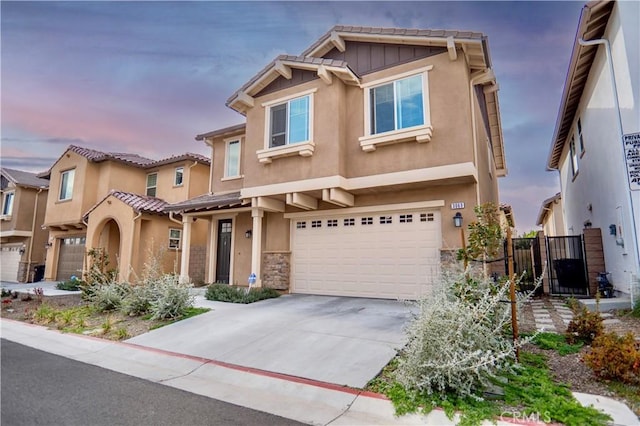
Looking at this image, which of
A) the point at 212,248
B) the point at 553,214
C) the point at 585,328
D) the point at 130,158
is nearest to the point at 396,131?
the point at 585,328

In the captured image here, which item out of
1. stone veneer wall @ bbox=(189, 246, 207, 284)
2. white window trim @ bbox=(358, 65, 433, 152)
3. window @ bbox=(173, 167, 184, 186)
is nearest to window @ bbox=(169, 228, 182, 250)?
stone veneer wall @ bbox=(189, 246, 207, 284)

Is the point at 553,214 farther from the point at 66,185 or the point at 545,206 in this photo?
the point at 66,185

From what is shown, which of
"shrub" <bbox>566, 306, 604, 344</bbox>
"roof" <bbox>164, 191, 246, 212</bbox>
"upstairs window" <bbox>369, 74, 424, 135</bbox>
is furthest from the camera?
"roof" <bbox>164, 191, 246, 212</bbox>

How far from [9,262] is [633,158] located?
32021 mm

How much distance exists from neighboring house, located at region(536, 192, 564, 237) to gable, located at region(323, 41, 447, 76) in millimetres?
17747

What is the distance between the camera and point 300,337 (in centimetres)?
653

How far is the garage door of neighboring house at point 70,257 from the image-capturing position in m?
19.0

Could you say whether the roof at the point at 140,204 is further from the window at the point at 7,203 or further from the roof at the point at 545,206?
the roof at the point at 545,206

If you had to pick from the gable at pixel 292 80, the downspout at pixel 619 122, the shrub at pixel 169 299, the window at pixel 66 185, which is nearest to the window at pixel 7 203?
the window at pixel 66 185

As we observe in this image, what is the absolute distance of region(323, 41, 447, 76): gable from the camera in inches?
387

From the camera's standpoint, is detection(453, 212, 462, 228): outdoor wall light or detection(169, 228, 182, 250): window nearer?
detection(453, 212, 462, 228): outdoor wall light

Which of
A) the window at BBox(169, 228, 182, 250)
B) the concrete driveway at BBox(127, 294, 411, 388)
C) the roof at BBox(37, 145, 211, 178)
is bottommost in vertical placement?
the concrete driveway at BBox(127, 294, 411, 388)

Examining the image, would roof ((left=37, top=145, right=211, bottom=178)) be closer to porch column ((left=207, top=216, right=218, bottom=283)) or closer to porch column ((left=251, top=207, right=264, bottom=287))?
porch column ((left=207, top=216, right=218, bottom=283))

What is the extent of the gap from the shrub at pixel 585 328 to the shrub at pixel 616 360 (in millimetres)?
1192
